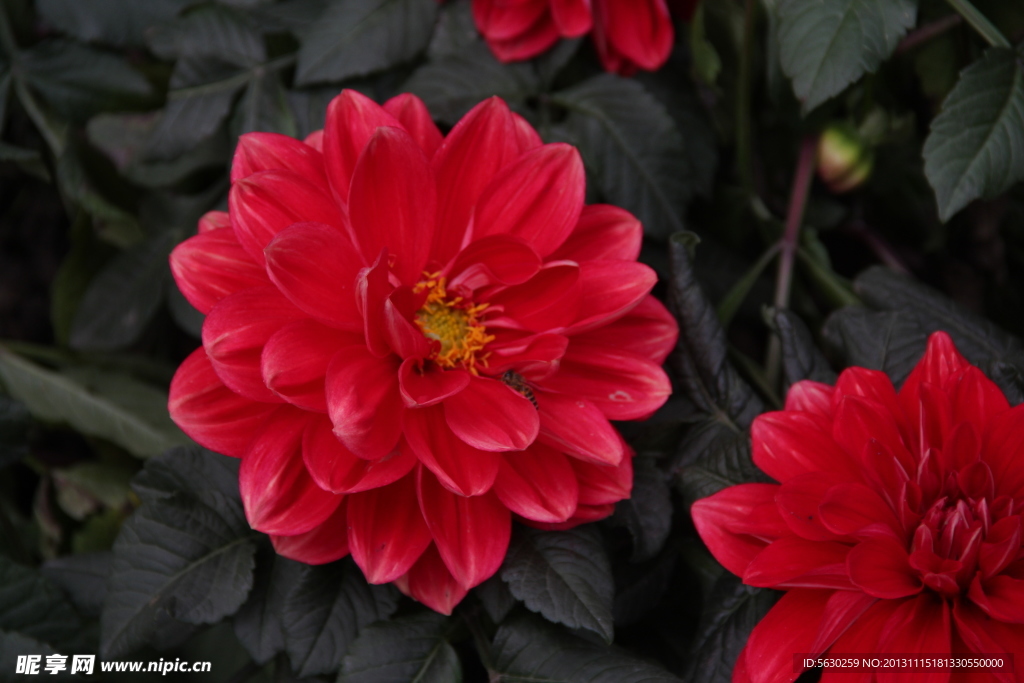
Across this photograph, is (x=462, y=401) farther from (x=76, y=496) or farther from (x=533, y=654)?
(x=76, y=496)

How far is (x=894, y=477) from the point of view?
0.58 metres

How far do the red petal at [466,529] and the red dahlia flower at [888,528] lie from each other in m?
0.18

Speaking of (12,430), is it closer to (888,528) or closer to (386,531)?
(386,531)

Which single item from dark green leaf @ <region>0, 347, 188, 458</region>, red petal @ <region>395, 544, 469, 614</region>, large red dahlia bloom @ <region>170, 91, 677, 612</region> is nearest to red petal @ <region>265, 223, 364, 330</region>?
large red dahlia bloom @ <region>170, 91, 677, 612</region>

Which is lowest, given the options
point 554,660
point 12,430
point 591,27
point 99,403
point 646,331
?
point 99,403

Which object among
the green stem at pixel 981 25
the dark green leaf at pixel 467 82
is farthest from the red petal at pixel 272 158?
the green stem at pixel 981 25

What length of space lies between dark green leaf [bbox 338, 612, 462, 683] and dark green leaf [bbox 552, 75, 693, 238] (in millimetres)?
477

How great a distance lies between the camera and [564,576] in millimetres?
643

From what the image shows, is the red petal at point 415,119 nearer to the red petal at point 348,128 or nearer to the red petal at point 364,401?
the red petal at point 348,128

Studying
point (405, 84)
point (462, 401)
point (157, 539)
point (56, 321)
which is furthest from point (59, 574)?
point (405, 84)

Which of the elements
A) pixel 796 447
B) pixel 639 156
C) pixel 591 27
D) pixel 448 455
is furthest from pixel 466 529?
pixel 591 27

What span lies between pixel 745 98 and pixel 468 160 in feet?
1.41

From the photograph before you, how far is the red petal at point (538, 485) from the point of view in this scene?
61cm

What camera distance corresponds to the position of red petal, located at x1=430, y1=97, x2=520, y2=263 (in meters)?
0.66
